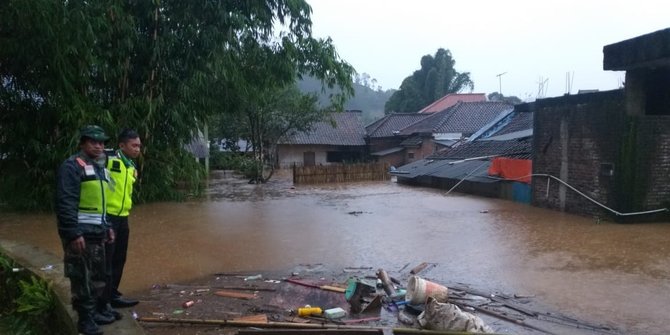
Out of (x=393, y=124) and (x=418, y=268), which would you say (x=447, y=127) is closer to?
(x=393, y=124)

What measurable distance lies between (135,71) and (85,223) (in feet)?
30.6

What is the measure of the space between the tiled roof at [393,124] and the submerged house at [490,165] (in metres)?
13.7

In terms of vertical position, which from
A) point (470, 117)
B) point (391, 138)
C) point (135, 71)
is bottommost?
point (391, 138)

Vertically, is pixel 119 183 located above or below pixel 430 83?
below

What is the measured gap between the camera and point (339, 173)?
23.6 metres

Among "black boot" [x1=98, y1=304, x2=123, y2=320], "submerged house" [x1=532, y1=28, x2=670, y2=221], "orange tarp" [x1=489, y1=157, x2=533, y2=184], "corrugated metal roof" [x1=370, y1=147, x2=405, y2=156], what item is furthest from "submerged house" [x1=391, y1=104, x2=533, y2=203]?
"black boot" [x1=98, y1=304, x2=123, y2=320]

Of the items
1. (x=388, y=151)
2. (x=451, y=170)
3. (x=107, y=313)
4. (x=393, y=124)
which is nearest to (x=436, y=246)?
(x=107, y=313)

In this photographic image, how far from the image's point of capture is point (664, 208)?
1015 cm

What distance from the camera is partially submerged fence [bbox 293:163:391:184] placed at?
22.7 metres

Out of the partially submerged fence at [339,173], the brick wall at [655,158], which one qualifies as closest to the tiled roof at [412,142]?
the partially submerged fence at [339,173]

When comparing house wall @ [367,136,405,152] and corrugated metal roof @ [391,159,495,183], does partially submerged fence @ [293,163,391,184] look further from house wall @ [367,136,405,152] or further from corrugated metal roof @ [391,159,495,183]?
house wall @ [367,136,405,152]

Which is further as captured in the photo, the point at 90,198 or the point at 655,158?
the point at 655,158

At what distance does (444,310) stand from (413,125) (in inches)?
1258

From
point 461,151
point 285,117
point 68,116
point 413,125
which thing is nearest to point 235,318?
point 68,116
